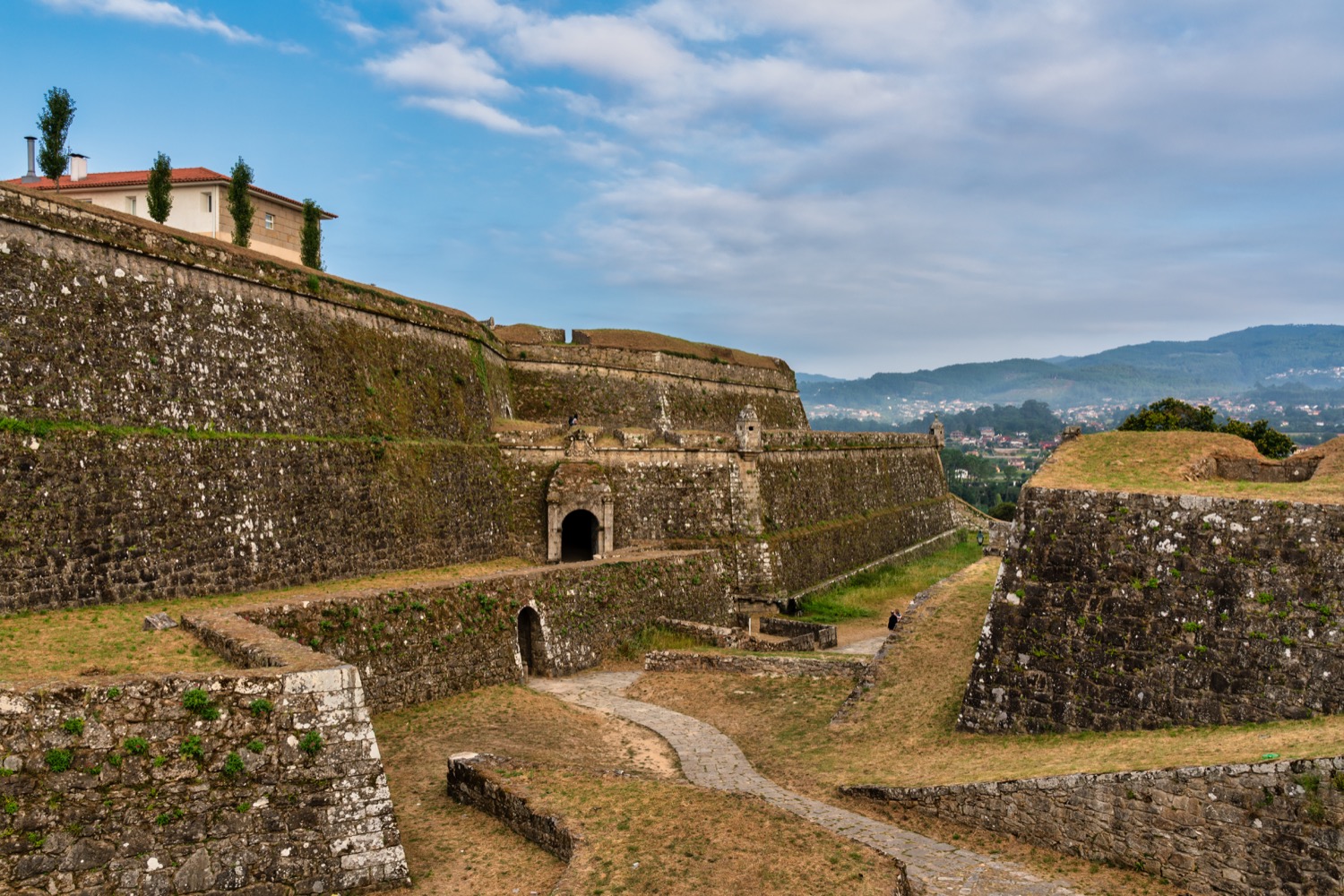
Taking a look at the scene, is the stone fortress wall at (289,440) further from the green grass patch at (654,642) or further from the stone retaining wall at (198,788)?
the stone retaining wall at (198,788)

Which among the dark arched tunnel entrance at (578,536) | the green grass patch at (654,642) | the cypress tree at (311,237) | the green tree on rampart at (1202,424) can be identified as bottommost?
the green grass patch at (654,642)

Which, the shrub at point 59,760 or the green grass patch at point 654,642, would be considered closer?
the shrub at point 59,760

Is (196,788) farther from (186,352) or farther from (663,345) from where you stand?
(663,345)

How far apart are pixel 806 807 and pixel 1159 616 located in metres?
6.72

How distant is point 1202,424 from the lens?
162ft

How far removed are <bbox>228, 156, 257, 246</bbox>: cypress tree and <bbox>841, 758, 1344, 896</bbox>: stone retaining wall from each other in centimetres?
3200

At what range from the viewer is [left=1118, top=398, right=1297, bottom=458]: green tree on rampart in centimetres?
4794

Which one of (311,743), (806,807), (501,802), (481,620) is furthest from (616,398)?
(311,743)

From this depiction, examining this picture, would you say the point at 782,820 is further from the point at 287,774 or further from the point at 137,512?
the point at 137,512

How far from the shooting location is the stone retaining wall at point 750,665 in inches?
923

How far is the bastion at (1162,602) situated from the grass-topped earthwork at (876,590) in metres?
17.9

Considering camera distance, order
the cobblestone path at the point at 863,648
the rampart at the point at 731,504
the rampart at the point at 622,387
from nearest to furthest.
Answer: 1. the cobblestone path at the point at 863,648
2. the rampart at the point at 731,504
3. the rampart at the point at 622,387

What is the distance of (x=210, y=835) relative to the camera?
10.1 meters

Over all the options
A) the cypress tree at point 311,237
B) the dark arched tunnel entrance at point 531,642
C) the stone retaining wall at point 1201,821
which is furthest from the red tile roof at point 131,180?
the stone retaining wall at point 1201,821
